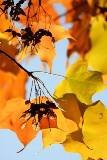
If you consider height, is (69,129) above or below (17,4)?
below

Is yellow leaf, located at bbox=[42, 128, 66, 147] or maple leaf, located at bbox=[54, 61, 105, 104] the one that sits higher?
maple leaf, located at bbox=[54, 61, 105, 104]

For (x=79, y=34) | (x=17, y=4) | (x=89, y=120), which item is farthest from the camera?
(x=79, y=34)

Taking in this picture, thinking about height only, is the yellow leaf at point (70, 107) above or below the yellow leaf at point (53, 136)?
above

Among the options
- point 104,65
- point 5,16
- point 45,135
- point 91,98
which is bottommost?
point 45,135

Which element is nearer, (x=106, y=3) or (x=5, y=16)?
(x=5, y=16)

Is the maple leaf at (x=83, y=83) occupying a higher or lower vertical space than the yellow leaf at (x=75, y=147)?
higher

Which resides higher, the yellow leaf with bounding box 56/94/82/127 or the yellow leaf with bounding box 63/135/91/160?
the yellow leaf with bounding box 56/94/82/127

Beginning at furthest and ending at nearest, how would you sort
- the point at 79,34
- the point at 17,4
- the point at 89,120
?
the point at 79,34
the point at 89,120
the point at 17,4

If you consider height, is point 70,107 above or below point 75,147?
above

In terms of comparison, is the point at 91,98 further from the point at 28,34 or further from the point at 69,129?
the point at 28,34

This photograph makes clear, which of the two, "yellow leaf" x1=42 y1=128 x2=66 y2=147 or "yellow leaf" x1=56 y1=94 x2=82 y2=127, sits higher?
"yellow leaf" x1=56 y1=94 x2=82 y2=127

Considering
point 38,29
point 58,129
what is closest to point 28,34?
point 38,29
